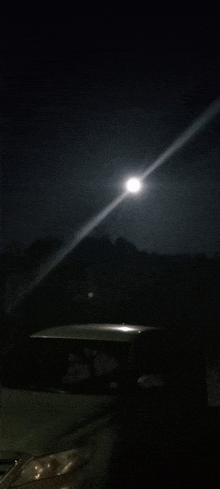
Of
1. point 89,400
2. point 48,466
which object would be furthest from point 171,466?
point 89,400

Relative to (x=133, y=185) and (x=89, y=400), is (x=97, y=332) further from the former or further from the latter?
(x=133, y=185)

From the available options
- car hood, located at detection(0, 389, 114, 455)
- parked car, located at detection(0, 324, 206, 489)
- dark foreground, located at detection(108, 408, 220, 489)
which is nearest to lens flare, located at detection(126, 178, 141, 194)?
parked car, located at detection(0, 324, 206, 489)

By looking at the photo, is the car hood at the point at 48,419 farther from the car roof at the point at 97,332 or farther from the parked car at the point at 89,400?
the car roof at the point at 97,332

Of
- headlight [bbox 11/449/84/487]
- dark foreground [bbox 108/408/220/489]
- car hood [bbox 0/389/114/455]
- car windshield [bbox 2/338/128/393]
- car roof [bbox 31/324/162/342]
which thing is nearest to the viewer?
dark foreground [bbox 108/408/220/489]

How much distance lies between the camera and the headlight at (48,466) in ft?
5.60

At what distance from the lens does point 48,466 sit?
5.74 feet

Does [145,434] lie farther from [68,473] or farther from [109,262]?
[109,262]

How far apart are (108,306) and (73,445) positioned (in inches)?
775

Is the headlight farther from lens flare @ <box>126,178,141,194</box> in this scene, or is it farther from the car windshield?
lens flare @ <box>126,178,141,194</box>

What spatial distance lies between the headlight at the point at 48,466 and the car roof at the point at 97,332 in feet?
6.76

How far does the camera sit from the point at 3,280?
1877 centimetres

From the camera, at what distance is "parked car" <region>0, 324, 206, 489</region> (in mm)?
1761

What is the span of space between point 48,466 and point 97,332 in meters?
2.26

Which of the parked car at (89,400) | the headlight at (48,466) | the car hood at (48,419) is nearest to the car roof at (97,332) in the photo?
the parked car at (89,400)
